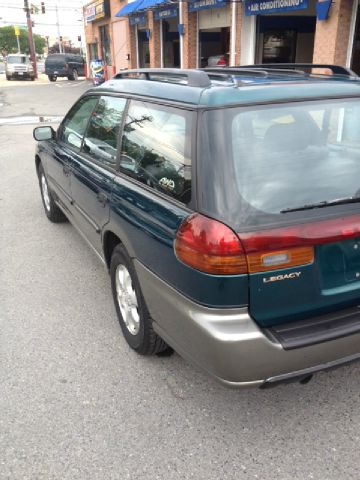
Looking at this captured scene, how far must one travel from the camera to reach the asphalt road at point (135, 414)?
2.23 metres

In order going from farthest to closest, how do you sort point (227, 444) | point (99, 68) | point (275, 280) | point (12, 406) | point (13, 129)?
point (99, 68) → point (13, 129) → point (12, 406) → point (227, 444) → point (275, 280)

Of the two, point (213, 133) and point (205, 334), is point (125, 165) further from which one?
point (205, 334)

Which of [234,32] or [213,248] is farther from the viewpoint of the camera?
[234,32]

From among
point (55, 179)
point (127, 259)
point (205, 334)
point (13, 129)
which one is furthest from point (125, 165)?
point (13, 129)

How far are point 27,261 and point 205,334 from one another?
10.1ft

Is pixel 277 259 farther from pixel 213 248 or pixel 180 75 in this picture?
pixel 180 75

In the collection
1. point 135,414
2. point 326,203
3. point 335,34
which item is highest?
point 335,34

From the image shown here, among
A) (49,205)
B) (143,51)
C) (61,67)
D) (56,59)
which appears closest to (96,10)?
(143,51)

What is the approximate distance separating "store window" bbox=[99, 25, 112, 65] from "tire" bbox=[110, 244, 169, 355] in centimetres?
2887

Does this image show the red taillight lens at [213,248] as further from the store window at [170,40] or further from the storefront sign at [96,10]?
the storefront sign at [96,10]

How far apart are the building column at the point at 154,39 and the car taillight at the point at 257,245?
21.4 meters

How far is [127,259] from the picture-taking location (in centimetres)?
290

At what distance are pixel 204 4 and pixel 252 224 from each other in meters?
16.0

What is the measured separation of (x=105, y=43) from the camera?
30.2 meters
